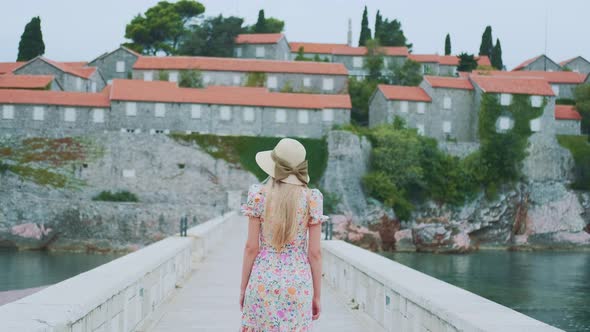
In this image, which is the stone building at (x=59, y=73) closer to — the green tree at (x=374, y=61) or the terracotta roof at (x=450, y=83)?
the green tree at (x=374, y=61)

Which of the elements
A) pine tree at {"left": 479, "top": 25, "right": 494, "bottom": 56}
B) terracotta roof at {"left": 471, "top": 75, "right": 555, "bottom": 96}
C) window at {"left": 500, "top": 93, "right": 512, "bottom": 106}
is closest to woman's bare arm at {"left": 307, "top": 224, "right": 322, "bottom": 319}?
terracotta roof at {"left": 471, "top": 75, "right": 555, "bottom": 96}

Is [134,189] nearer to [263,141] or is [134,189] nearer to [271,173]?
[263,141]

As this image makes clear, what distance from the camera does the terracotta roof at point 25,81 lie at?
5606 centimetres

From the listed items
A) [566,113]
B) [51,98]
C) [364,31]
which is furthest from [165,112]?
[364,31]

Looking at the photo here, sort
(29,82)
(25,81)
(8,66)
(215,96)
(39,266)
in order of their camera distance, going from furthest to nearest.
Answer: (8,66) < (25,81) < (29,82) < (215,96) < (39,266)

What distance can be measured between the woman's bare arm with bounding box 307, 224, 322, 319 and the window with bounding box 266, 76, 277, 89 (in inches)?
2260

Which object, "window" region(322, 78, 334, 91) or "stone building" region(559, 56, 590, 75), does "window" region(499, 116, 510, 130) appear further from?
"stone building" region(559, 56, 590, 75)

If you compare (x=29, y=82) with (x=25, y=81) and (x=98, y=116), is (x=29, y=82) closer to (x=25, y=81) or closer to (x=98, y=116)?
(x=25, y=81)

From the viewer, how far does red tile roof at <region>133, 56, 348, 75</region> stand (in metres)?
62.1

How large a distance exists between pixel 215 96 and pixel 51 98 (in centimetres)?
1063

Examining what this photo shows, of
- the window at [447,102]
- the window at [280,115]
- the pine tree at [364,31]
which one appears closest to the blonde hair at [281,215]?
the window at [280,115]

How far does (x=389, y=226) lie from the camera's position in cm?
5141

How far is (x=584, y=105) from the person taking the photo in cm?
6141

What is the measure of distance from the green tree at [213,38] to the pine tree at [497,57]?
25.4m
